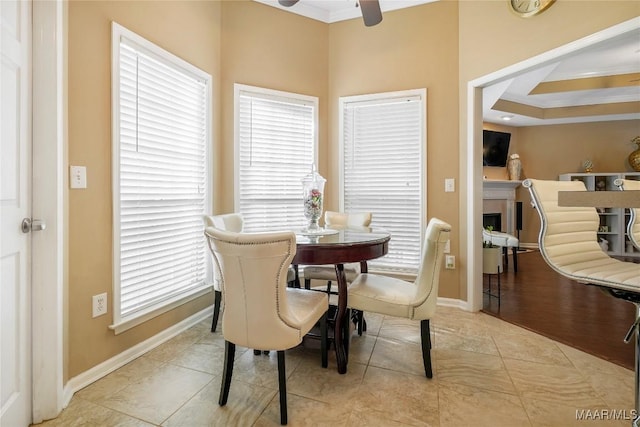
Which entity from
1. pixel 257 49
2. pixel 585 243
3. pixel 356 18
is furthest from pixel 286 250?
pixel 356 18

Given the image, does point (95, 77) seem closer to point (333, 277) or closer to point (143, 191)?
point (143, 191)

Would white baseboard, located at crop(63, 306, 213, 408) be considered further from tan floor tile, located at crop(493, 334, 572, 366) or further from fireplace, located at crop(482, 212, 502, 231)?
fireplace, located at crop(482, 212, 502, 231)

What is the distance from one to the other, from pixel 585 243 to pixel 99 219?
3058mm

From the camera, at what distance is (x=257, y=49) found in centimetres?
309

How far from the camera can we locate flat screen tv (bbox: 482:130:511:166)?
603 cm

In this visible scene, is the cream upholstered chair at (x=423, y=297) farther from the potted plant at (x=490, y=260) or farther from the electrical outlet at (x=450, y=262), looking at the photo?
the potted plant at (x=490, y=260)

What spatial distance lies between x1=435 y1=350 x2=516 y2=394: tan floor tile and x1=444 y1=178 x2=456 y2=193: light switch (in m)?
1.53

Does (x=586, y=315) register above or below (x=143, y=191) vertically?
below

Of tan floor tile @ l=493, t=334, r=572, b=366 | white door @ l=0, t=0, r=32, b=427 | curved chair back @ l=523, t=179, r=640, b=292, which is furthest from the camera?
tan floor tile @ l=493, t=334, r=572, b=366

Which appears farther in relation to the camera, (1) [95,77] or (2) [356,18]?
(2) [356,18]

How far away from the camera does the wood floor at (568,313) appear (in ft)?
7.36

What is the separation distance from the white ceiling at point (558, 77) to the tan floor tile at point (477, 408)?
2264 millimetres

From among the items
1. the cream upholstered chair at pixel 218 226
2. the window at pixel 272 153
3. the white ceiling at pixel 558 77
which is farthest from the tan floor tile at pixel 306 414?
the white ceiling at pixel 558 77

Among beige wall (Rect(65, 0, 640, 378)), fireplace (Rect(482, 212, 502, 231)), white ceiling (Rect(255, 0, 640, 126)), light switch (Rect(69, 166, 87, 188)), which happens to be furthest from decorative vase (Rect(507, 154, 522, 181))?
light switch (Rect(69, 166, 87, 188))
